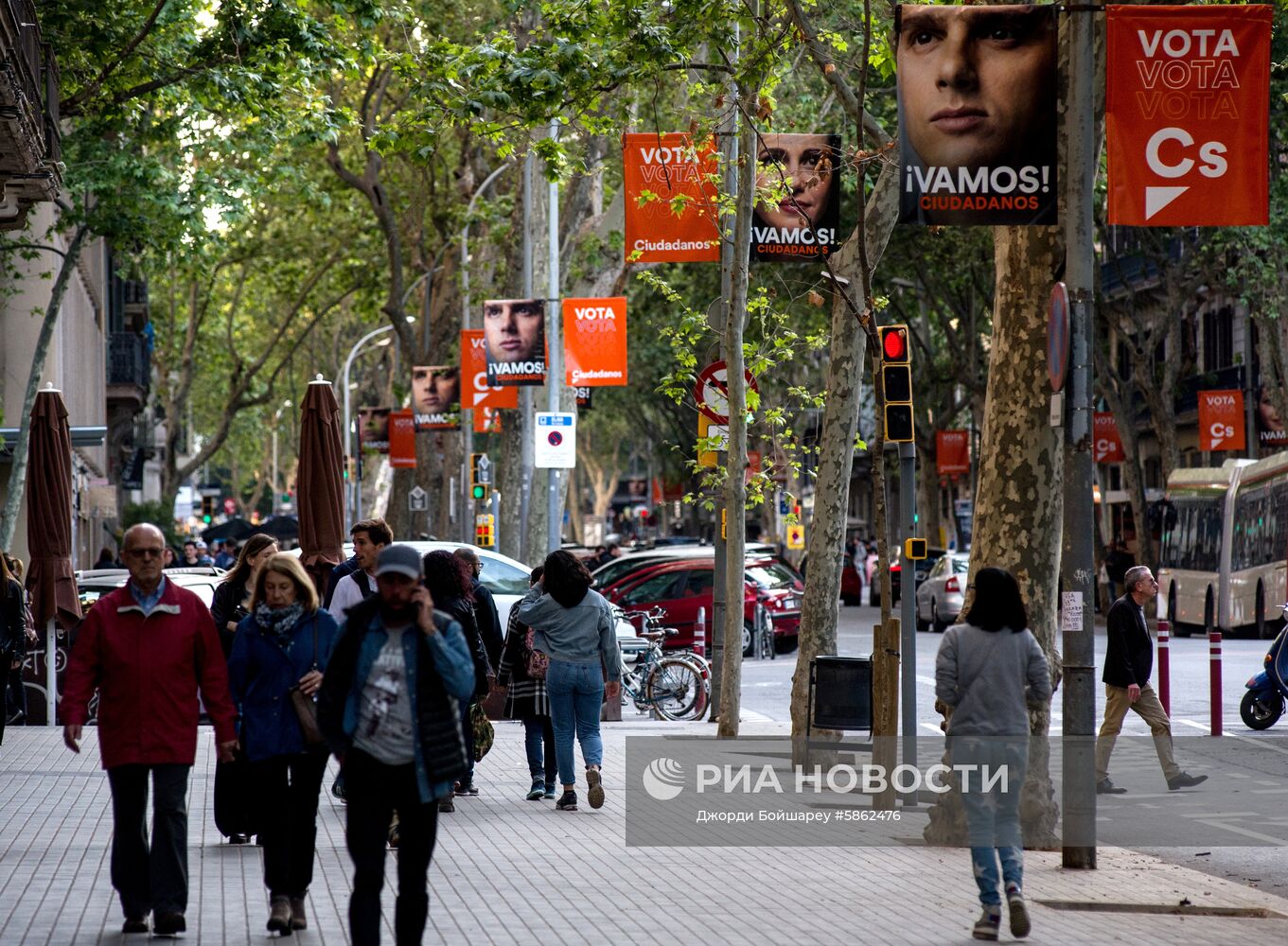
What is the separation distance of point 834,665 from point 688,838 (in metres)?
2.22

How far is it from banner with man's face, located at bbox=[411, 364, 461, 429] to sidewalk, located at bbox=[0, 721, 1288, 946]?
2678 centimetres

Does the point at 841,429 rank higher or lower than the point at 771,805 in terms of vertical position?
higher

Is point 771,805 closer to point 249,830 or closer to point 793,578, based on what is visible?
point 249,830

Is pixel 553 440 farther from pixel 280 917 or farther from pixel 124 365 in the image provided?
pixel 124 365

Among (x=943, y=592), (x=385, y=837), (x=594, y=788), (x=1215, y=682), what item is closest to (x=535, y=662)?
(x=594, y=788)

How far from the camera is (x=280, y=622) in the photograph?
8469 mm

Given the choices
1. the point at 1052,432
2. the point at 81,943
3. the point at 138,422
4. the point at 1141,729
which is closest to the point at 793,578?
the point at 1141,729

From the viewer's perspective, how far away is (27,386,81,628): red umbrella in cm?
1797

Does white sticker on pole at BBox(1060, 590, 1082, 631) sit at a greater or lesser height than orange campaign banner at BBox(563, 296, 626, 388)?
lesser

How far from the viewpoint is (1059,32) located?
442 inches

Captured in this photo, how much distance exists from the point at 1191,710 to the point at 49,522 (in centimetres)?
1154

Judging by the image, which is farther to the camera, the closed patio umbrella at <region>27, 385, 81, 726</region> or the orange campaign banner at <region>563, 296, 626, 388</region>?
the orange campaign banner at <region>563, 296, 626, 388</region>

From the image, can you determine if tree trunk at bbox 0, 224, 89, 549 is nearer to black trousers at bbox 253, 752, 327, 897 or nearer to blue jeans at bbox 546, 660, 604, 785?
blue jeans at bbox 546, 660, 604, 785

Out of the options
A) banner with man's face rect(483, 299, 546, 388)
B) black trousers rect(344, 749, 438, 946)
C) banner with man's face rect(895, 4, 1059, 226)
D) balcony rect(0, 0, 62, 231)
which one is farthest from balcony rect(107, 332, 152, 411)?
black trousers rect(344, 749, 438, 946)
